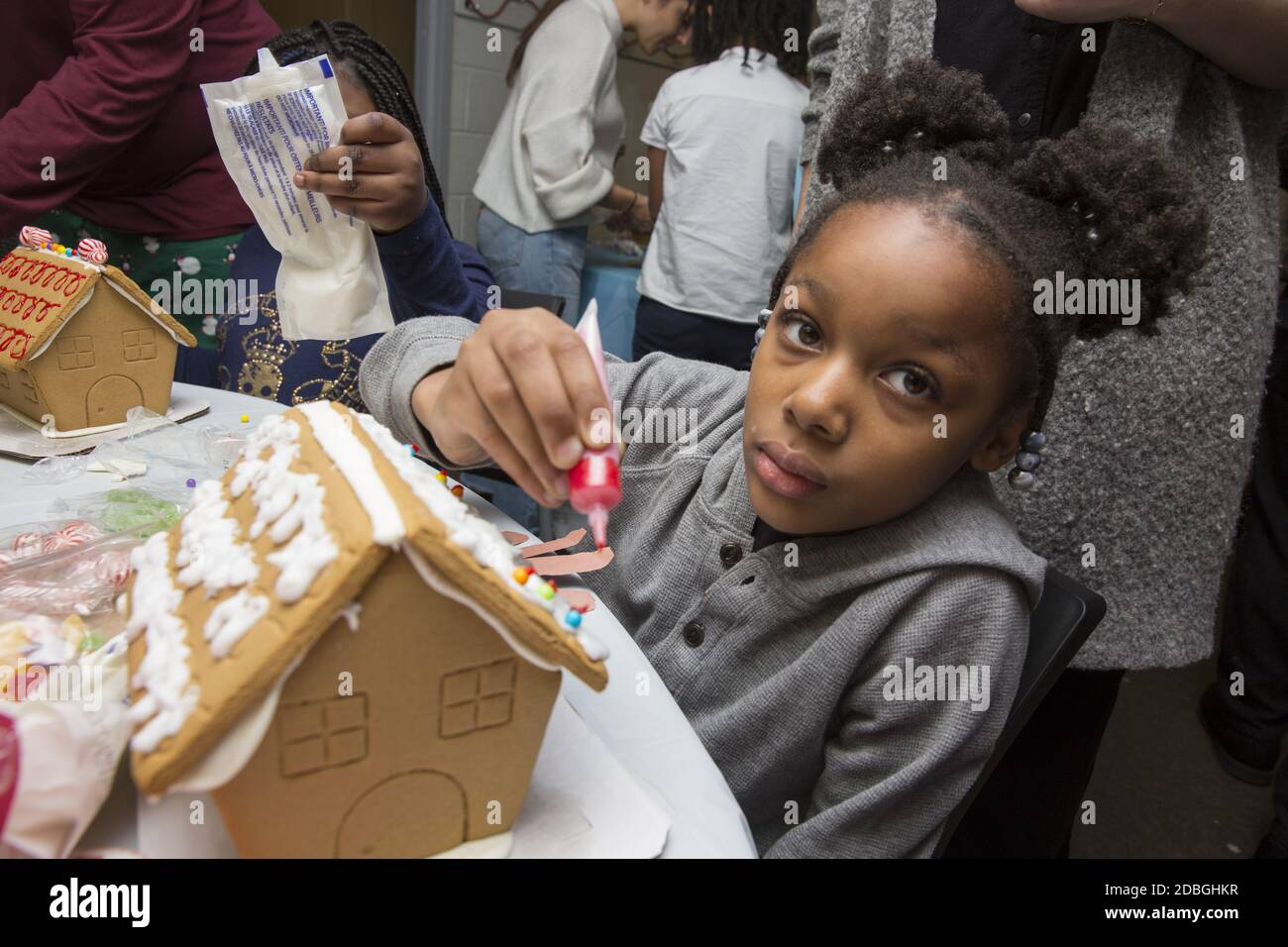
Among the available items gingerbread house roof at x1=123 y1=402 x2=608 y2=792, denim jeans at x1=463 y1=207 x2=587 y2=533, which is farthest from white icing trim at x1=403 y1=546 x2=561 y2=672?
denim jeans at x1=463 y1=207 x2=587 y2=533

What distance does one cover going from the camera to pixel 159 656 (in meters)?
0.47

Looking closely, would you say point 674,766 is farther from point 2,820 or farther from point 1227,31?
point 1227,31

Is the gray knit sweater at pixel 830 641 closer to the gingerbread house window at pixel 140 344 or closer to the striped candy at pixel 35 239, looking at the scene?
the gingerbread house window at pixel 140 344

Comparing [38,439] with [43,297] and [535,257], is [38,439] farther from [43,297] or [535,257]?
[535,257]

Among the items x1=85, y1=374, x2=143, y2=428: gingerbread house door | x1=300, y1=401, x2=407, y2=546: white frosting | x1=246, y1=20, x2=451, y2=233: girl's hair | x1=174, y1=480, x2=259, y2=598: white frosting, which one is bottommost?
x1=85, y1=374, x2=143, y2=428: gingerbread house door

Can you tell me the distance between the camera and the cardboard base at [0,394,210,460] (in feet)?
3.70

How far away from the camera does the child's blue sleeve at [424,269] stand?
4.51 feet

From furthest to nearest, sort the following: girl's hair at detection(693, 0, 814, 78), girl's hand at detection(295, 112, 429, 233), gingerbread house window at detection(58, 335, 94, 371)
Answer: girl's hair at detection(693, 0, 814, 78)
gingerbread house window at detection(58, 335, 94, 371)
girl's hand at detection(295, 112, 429, 233)

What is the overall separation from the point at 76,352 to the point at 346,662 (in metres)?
1.05

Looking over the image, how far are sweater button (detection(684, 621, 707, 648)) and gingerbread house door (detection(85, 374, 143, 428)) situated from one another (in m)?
0.95

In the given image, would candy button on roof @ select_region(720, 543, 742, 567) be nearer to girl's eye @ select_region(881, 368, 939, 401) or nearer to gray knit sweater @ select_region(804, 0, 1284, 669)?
girl's eye @ select_region(881, 368, 939, 401)

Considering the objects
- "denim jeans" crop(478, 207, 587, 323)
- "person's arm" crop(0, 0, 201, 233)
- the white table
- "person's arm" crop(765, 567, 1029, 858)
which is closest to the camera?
the white table

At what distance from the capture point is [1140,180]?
32.1 inches
